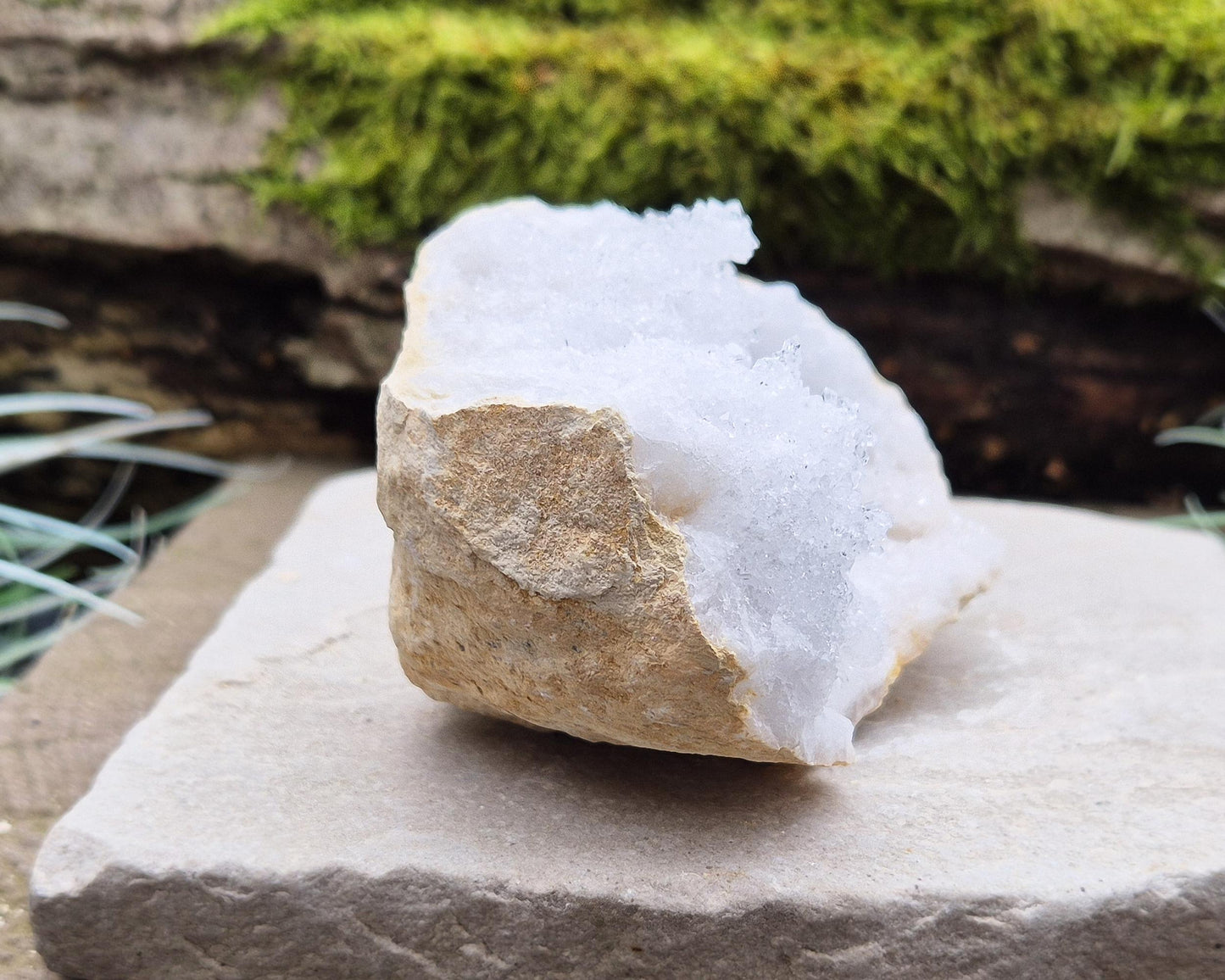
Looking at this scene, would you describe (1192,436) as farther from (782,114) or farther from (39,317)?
(39,317)

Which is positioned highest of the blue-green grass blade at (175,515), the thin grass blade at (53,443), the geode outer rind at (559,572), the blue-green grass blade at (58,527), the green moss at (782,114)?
the green moss at (782,114)

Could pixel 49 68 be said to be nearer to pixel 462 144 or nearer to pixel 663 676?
pixel 462 144

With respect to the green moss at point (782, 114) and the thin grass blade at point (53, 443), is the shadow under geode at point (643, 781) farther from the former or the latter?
the green moss at point (782, 114)

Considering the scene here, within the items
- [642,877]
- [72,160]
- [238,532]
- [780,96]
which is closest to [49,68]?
[72,160]

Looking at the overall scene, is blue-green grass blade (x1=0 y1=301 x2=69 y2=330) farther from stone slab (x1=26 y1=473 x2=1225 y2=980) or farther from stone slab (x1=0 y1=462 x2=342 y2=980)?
stone slab (x1=26 y1=473 x2=1225 y2=980)

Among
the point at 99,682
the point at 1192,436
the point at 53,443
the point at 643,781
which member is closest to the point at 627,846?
the point at 643,781

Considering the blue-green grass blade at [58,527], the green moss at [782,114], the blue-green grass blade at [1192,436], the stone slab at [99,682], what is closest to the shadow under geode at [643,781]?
the stone slab at [99,682]
